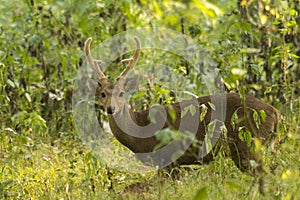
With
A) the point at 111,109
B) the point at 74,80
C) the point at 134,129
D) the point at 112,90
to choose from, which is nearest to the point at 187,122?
the point at 134,129

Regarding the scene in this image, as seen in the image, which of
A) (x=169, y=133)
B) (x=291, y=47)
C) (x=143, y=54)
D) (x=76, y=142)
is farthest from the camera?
(x=143, y=54)

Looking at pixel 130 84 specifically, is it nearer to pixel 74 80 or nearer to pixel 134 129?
pixel 134 129

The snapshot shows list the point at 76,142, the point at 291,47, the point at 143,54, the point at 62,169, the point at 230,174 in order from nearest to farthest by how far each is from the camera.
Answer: the point at 230,174
the point at 62,169
the point at 76,142
the point at 291,47
the point at 143,54

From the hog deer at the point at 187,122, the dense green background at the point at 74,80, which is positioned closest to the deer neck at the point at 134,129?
the hog deer at the point at 187,122

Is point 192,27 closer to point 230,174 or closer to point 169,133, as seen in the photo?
point 230,174

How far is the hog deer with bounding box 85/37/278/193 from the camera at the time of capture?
562 cm

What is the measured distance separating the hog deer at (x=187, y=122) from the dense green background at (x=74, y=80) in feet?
0.59

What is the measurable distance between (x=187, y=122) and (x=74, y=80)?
8.13 ft

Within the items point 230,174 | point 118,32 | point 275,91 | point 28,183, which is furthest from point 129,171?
point 118,32

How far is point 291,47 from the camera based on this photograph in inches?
295

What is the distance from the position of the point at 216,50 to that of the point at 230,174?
119 inches

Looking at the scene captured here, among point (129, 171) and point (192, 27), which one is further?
point (192, 27)

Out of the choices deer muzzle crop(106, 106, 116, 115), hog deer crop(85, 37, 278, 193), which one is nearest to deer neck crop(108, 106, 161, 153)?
hog deer crop(85, 37, 278, 193)

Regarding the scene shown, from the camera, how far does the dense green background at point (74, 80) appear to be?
16.7ft
